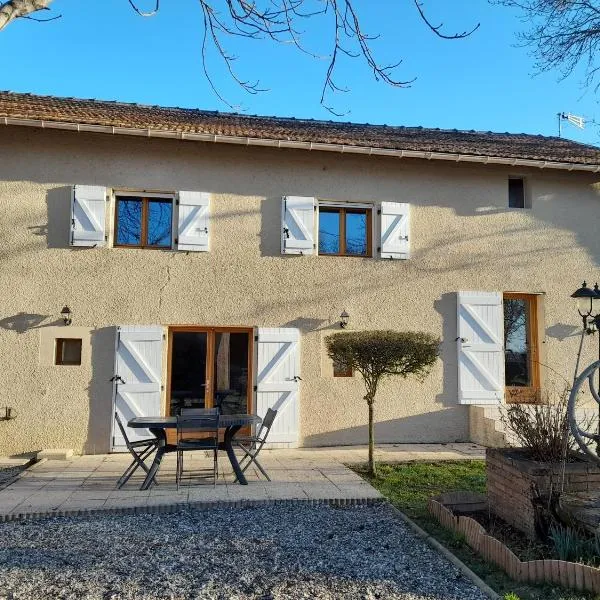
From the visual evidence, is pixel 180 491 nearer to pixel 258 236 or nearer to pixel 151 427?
pixel 151 427

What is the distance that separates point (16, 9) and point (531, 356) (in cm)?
848

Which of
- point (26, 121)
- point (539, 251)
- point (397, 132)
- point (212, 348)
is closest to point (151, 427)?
point (212, 348)

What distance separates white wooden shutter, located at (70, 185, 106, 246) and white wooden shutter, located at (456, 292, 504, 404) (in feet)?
18.5

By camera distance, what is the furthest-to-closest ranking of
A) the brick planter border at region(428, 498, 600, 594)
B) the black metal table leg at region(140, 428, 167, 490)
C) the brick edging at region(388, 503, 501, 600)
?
the black metal table leg at region(140, 428, 167, 490)
the brick edging at region(388, 503, 501, 600)
the brick planter border at region(428, 498, 600, 594)

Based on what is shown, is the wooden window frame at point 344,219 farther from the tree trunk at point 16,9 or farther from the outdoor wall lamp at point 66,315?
the tree trunk at point 16,9

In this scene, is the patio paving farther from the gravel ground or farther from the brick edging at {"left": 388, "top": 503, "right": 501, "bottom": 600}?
the brick edging at {"left": 388, "top": 503, "right": 501, "bottom": 600}

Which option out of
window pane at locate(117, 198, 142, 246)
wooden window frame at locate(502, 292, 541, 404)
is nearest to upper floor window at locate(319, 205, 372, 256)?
wooden window frame at locate(502, 292, 541, 404)

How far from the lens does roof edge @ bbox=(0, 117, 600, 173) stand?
7.41m

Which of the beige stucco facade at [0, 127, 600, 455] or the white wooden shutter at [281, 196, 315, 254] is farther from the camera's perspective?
the white wooden shutter at [281, 196, 315, 254]

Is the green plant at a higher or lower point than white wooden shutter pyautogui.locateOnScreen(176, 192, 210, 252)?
lower

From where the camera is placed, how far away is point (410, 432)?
8203 mm

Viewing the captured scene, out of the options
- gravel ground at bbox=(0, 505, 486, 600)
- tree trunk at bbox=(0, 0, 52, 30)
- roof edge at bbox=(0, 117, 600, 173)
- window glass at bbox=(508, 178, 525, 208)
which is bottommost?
gravel ground at bbox=(0, 505, 486, 600)

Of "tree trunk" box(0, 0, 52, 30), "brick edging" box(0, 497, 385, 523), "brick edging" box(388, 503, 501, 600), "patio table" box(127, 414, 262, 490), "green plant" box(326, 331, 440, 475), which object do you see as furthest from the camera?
"green plant" box(326, 331, 440, 475)

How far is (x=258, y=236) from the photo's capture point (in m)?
8.12
